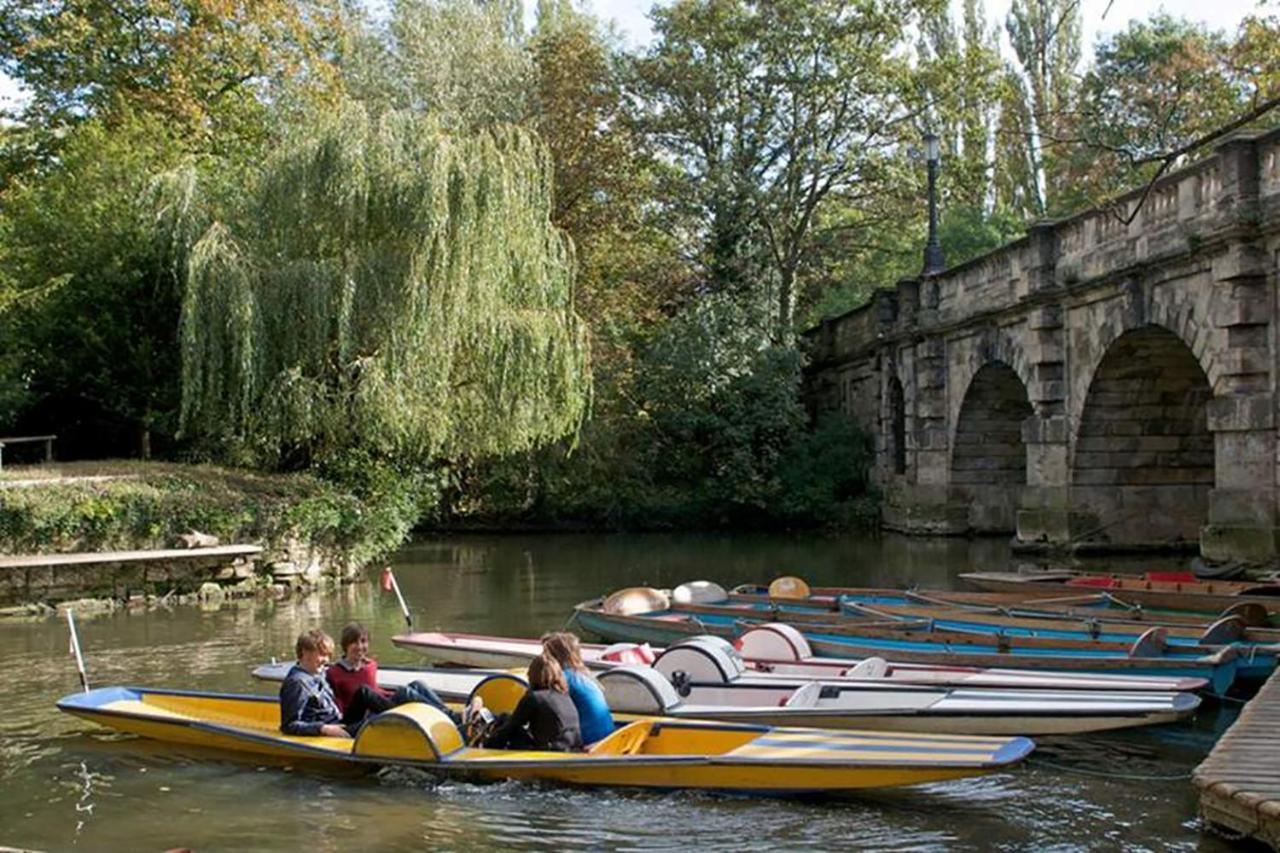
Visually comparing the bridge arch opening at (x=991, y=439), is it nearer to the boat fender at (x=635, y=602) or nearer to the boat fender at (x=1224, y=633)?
the boat fender at (x=635, y=602)

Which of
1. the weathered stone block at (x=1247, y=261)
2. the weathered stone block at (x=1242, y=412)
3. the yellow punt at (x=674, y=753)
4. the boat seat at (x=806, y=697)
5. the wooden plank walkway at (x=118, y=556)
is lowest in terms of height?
the yellow punt at (x=674, y=753)

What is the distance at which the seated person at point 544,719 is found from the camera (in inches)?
312

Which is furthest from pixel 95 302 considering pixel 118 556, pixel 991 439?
pixel 991 439

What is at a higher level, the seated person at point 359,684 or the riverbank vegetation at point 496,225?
the riverbank vegetation at point 496,225

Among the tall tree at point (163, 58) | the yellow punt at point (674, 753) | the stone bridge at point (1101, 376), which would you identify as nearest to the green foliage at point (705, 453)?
the stone bridge at point (1101, 376)

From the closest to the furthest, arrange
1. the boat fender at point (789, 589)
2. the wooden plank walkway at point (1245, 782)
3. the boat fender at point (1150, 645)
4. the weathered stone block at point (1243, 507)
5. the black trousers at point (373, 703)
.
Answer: the wooden plank walkway at point (1245, 782) → the black trousers at point (373, 703) → the boat fender at point (1150, 645) → the boat fender at point (789, 589) → the weathered stone block at point (1243, 507)

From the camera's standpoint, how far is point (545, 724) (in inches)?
313

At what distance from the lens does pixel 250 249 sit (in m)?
19.1

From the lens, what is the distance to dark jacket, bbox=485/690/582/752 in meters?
7.92

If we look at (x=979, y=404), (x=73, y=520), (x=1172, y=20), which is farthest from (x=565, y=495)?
(x=1172, y=20)

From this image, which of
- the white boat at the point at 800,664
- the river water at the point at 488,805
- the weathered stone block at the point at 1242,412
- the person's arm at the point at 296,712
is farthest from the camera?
the weathered stone block at the point at 1242,412

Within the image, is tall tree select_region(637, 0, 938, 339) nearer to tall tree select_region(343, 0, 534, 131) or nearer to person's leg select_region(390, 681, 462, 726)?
tall tree select_region(343, 0, 534, 131)

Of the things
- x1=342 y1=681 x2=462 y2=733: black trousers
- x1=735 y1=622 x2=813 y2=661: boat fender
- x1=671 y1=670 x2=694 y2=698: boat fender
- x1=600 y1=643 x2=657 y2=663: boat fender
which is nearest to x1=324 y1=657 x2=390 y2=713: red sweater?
x1=342 y1=681 x2=462 y2=733: black trousers

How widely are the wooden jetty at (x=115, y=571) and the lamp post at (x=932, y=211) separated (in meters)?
12.8
